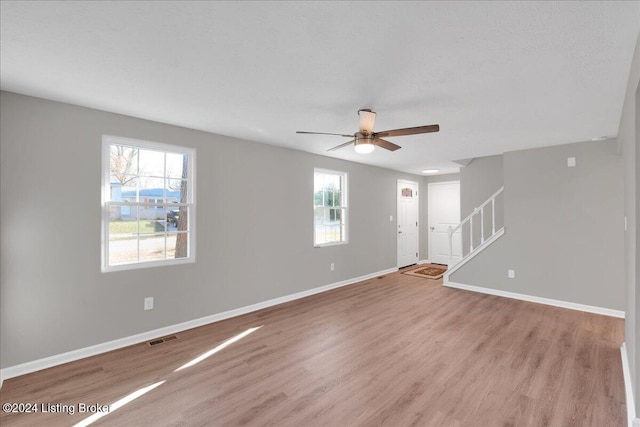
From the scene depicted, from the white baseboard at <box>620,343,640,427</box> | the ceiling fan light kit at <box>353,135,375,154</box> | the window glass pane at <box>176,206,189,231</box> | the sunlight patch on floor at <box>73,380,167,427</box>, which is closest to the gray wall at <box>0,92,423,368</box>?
the window glass pane at <box>176,206,189,231</box>

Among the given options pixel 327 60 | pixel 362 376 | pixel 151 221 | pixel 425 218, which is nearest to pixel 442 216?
pixel 425 218

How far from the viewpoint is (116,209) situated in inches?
122

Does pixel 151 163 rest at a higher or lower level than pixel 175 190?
higher

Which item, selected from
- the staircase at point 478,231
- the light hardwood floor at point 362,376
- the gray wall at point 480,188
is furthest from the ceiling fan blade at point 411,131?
the gray wall at point 480,188

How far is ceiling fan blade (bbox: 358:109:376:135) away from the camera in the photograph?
105 inches

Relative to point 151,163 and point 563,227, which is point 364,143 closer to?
point 151,163

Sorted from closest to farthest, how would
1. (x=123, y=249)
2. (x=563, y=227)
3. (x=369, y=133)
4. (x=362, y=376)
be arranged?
1. (x=362, y=376)
2. (x=369, y=133)
3. (x=123, y=249)
4. (x=563, y=227)

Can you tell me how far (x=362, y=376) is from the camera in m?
2.50

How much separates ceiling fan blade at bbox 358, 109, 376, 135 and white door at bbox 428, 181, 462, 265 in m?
5.39

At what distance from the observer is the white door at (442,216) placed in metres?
7.38

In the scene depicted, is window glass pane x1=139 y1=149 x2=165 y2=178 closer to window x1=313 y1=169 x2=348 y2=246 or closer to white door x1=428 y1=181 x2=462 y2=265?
window x1=313 y1=169 x2=348 y2=246

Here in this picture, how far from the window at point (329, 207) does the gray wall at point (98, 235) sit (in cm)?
31

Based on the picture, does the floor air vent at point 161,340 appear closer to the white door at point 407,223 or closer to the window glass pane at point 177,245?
the window glass pane at point 177,245

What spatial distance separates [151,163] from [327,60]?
244cm
